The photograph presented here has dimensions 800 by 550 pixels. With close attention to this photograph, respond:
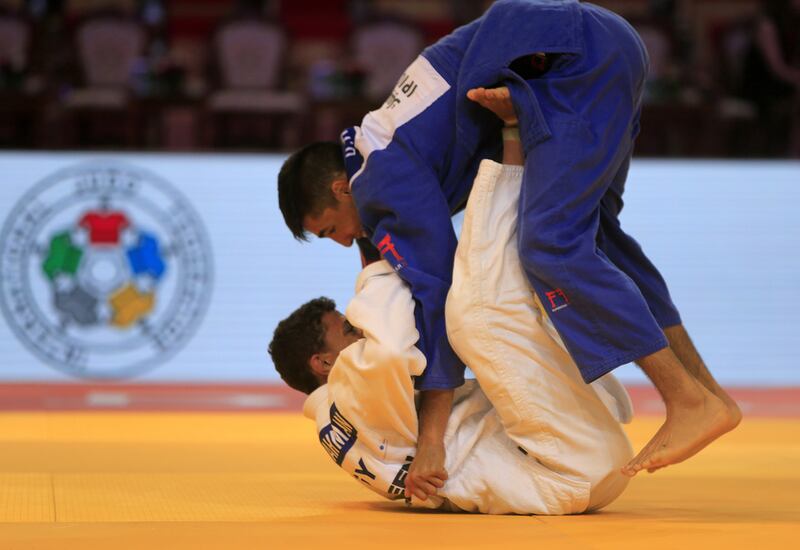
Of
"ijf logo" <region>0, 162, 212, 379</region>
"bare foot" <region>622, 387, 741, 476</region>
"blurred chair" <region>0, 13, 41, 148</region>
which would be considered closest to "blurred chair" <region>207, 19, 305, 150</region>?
"blurred chair" <region>0, 13, 41, 148</region>

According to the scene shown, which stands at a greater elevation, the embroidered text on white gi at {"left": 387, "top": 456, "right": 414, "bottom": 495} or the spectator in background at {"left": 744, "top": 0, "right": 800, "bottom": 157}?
the embroidered text on white gi at {"left": 387, "top": 456, "right": 414, "bottom": 495}

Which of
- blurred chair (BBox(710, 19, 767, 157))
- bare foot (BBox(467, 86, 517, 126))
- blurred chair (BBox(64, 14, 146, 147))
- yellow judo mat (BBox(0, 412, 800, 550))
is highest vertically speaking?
bare foot (BBox(467, 86, 517, 126))

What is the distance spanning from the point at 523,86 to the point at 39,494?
→ 4.40ft

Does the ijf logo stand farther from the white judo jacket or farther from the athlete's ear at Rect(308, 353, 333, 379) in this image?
the white judo jacket

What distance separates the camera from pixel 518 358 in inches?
99.1

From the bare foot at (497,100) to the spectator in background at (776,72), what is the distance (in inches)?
245

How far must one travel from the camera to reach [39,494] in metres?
2.76

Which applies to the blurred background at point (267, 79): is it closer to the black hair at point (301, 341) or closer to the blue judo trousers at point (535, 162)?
the black hair at point (301, 341)

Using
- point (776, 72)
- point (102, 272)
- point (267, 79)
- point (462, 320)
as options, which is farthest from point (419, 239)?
point (776, 72)

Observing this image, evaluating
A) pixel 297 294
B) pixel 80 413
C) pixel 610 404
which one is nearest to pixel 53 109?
pixel 297 294

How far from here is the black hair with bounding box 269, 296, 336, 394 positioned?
2.79 meters

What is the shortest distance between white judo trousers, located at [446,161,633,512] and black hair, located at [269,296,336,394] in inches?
15.9

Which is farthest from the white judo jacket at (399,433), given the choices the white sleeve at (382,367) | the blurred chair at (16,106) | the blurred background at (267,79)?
the blurred chair at (16,106)

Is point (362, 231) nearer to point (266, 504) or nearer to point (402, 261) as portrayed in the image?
point (402, 261)
